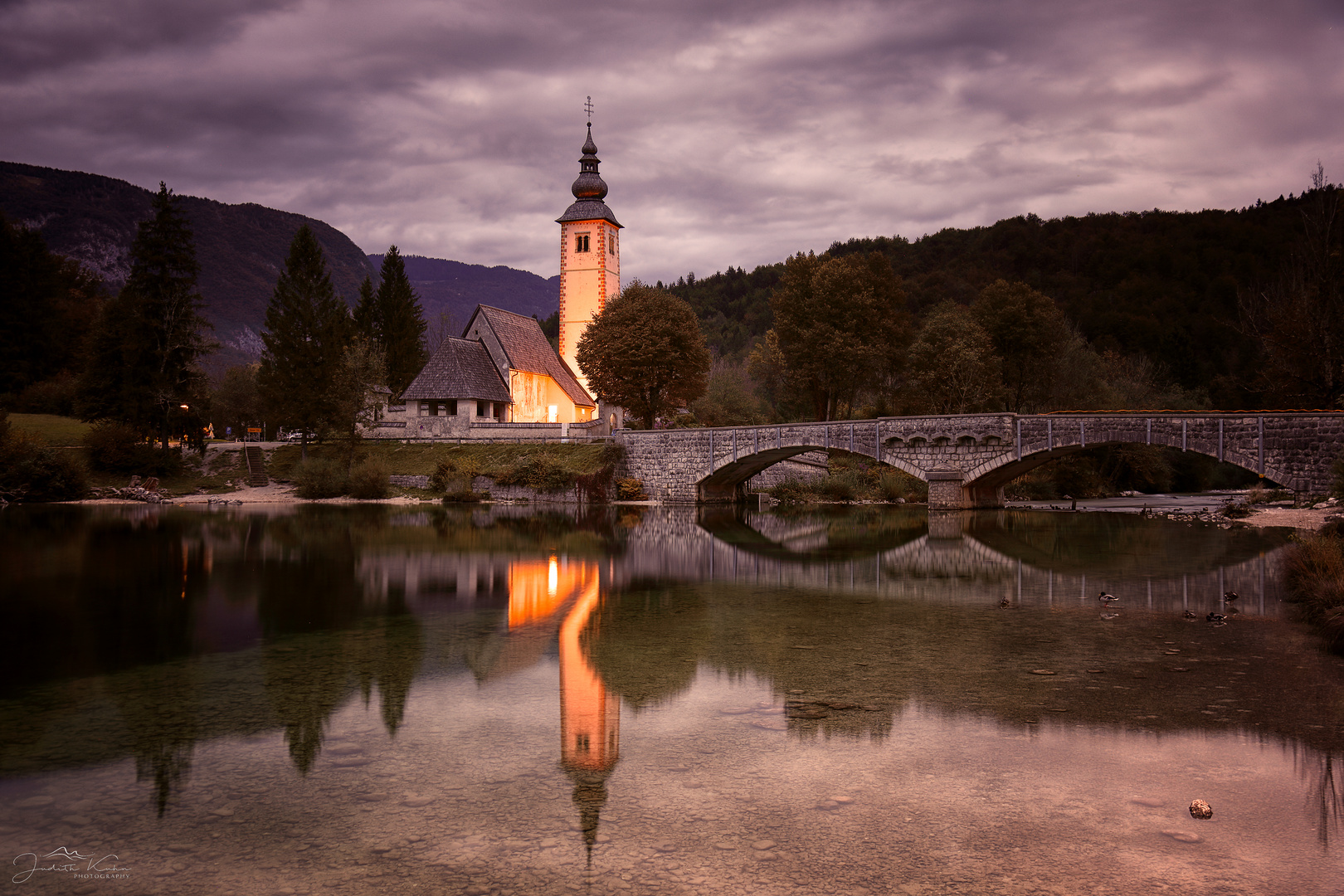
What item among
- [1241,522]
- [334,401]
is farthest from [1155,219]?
[334,401]

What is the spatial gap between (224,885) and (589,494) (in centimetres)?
4633

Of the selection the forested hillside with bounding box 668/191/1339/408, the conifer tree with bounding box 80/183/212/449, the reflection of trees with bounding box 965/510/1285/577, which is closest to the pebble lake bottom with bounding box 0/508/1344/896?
the reflection of trees with bounding box 965/510/1285/577

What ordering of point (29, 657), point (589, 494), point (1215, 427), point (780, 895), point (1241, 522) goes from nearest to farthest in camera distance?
point (780, 895)
point (29, 657)
point (1241, 522)
point (1215, 427)
point (589, 494)

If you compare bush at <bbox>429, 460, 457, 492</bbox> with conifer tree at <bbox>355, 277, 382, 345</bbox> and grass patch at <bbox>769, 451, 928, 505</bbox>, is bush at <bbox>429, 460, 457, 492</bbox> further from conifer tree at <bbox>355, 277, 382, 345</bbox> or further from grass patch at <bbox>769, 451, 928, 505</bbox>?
conifer tree at <bbox>355, 277, 382, 345</bbox>

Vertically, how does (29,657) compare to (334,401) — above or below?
below

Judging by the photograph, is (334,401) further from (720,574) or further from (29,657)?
(29,657)

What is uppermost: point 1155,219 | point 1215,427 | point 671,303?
point 1155,219

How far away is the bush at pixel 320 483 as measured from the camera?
5128 cm

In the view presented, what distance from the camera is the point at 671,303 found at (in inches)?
2285

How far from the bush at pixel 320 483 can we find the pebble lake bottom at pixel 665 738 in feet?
107

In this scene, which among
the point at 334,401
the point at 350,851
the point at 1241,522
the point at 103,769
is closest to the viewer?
the point at 350,851

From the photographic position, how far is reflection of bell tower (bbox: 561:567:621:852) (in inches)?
276

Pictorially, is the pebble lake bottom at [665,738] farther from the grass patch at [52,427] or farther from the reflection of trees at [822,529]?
the grass patch at [52,427]
